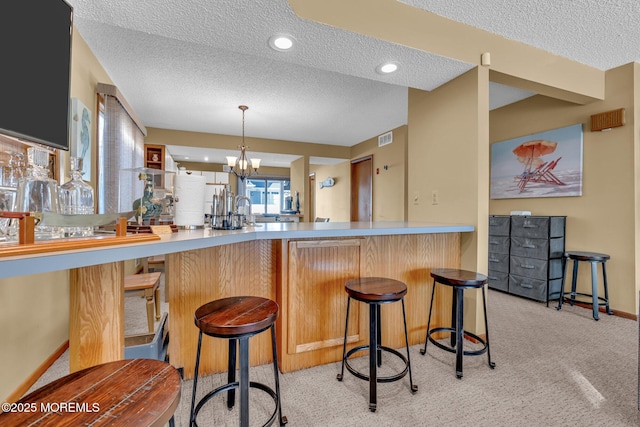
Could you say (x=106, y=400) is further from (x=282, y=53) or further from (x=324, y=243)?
(x=282, y=53)

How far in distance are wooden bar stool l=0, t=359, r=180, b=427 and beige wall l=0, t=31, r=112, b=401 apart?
1289 mm

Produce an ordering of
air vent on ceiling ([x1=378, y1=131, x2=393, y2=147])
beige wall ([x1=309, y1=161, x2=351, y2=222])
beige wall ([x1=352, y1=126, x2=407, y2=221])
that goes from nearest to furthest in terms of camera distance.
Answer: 1. beige wall ([x1=352, y1=126, x2=407, y2=221])
2. air vent on ceiling ([x1=378, y1=131, x2=393, y2=147])
3. beige wall ([x1=309, y1=161, x2=351, y2=222])

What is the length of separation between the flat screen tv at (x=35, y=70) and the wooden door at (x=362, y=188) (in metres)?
5.47

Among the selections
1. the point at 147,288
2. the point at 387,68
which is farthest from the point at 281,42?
the point at 147,288

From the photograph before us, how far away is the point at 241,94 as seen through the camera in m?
3.73

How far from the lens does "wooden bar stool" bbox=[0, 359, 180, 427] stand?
637 mm

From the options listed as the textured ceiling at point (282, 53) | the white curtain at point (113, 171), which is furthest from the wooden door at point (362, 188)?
the white curtain at point (113, 171)

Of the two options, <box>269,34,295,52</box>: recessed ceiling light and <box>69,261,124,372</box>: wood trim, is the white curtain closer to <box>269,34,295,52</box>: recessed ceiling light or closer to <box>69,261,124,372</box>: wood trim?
<box>269,34,295,52</box>: recessed ceiling light

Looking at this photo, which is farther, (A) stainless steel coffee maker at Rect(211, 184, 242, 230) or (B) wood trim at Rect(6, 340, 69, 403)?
(A) stainless steel coffee maker at Rect(211, 184, 242, 230)

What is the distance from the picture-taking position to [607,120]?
3064 millimetres

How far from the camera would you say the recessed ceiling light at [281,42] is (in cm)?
202

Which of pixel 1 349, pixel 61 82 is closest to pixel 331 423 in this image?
pixel 1 349

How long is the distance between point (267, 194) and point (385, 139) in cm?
527

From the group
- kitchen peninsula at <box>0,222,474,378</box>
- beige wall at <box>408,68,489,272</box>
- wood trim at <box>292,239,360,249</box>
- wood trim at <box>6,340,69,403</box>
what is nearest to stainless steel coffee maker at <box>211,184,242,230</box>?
kitchen peninsula at <box>0,222,474,378</box>
